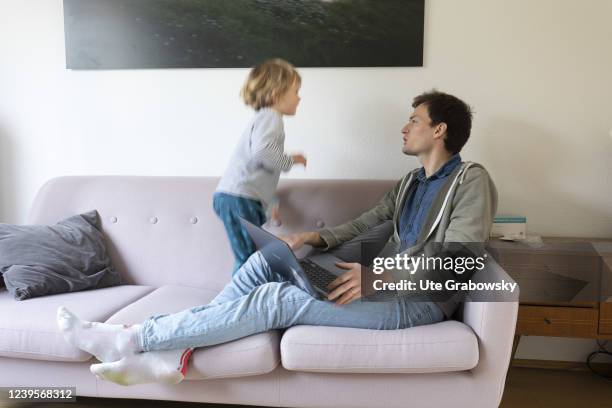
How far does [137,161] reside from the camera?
249 centimetres

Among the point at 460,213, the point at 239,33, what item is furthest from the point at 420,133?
the point at 239,33

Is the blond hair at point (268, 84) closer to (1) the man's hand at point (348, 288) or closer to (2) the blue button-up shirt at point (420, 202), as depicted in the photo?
(2) the blue button-up shirt at point (420, 202)

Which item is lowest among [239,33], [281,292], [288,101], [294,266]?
[281,292]

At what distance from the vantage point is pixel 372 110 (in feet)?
Result: 7.62

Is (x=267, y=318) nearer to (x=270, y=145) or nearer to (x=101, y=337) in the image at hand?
Result: (x=101, y=337)

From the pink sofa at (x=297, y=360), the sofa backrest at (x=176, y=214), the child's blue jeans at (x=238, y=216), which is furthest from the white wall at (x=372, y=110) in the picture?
the pink sofa at (x=297, y=360)

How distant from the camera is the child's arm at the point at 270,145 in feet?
6.24

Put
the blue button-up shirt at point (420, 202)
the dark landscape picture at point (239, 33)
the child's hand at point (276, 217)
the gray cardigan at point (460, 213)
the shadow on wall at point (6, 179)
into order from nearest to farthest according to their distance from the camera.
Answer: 1. the gray cardigan at point (460, 213)
2. the blue button-up shirt at point (420, 202)
3. the child's hand at point (276, 217)
4. the dark landscape picture at point (239, 33)
5. the shadow on wall at point (6, 179)

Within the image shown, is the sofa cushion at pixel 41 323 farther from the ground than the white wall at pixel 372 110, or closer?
closer

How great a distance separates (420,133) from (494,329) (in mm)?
716

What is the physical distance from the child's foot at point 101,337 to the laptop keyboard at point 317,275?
552 mm

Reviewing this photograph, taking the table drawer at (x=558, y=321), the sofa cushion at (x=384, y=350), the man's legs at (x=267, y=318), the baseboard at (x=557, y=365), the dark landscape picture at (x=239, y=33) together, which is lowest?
the baseboard at (x=557, y=365)

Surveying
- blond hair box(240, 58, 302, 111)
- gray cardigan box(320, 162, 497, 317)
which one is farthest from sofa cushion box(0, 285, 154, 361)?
gray cardigan box(320, 162, 497, 317)

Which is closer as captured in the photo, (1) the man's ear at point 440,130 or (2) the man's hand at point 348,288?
(2) the man's hand at point 348,288
